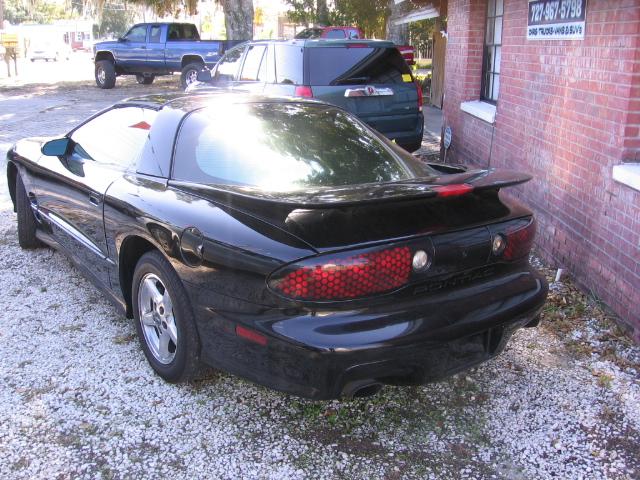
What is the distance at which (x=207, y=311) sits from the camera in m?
2.96

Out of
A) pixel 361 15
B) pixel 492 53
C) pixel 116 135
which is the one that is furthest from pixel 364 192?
pixel 361 15

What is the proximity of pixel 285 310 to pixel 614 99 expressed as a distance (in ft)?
9.26

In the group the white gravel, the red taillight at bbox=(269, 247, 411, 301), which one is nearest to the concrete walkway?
the white gravel

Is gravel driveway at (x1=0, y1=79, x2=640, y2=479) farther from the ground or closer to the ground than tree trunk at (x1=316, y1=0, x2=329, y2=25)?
closer to the ground

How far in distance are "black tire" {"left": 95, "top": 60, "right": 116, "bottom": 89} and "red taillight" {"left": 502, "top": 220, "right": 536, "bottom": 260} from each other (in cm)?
2020

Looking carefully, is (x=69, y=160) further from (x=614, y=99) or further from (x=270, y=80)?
(x=270, y=80)

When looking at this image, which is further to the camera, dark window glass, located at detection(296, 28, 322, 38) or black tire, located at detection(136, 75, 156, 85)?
black tire, located at detection(136, 75, 156, 85)

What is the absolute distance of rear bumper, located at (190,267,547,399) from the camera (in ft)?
8.65

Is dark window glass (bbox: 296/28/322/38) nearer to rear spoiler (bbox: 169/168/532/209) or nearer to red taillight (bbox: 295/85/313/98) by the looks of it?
red taillight (bbox: 295/85/313/98)

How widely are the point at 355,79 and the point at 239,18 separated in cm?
1394

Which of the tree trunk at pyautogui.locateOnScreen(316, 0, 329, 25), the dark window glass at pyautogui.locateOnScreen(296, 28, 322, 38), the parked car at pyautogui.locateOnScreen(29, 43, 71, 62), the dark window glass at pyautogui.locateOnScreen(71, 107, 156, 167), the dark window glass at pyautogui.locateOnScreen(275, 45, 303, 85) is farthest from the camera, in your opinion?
the parked car at pyautogui.locateOnScreen(29, 43, 71, 62)

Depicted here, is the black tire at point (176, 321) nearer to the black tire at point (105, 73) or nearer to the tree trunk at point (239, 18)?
the tree trunk at point (239, 18)

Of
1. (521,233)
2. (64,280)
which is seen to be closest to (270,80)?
(64,280)

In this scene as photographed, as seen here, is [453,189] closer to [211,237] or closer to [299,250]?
[299,250]
